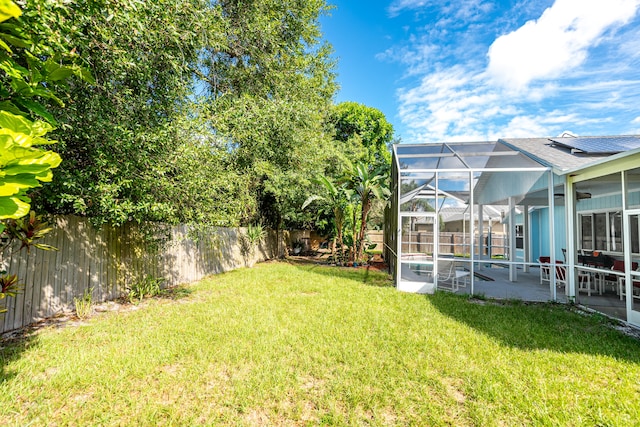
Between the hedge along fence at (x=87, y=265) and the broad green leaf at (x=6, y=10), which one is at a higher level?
the broad green leaf at (x=6, y=10)

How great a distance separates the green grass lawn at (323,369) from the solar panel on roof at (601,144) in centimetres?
511

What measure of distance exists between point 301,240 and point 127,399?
17047 millimetres

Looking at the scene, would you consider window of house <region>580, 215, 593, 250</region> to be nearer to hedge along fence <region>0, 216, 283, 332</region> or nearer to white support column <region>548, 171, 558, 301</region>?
white support column <region>548, 171, 558, 301</region>

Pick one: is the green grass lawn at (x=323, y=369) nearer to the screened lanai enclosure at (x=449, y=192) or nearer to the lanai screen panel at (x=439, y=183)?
the screened lanai enclosure at (x=449, y=192)

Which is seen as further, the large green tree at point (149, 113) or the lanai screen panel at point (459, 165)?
the lanai screen panel at point (459, 165)

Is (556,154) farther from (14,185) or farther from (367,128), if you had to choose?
(367,128)

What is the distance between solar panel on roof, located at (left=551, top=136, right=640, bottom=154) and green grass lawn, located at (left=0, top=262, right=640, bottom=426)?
5.11 meters

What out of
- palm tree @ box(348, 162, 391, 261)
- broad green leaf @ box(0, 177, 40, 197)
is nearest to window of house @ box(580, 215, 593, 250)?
palm tree @ box(348, 162, 391, 261)

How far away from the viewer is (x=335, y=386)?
347 centimetres

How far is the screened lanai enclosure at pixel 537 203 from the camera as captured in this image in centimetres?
729

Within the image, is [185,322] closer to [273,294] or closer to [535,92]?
[273,294]

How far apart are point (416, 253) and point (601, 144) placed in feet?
21.5

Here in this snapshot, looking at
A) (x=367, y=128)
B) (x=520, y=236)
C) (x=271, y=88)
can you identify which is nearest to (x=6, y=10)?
(x=271, y=88)

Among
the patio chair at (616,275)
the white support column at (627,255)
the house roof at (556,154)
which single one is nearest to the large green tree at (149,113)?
the house roof at (556,154)
